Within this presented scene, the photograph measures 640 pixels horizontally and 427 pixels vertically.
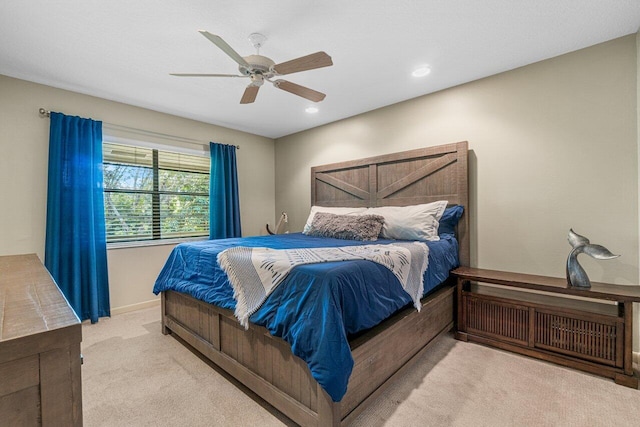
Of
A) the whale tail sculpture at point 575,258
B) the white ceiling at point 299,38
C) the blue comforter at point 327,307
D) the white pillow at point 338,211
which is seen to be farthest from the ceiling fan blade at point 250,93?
the whale tail sculpture at point 575,258

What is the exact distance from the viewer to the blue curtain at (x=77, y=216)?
293 centimetres

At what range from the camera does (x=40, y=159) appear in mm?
2938

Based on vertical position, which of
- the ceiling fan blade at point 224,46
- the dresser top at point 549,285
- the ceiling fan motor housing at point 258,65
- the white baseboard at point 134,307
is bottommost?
the white baseboard at point 134,307

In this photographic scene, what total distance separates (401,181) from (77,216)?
3661 mm

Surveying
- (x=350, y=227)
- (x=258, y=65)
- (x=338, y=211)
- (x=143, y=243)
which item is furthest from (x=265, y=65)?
(x=143, y=243)

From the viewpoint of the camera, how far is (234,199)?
4.40m

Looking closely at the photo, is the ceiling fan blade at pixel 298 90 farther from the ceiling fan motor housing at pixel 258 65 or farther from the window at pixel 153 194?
the window at pixel 153 194

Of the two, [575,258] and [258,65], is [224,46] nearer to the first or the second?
[258,65]

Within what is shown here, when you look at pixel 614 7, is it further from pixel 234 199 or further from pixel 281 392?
pixel 234 199

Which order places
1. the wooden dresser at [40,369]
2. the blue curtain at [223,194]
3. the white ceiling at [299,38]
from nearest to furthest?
the wooden dresser at [40,369], the white ceiling at [299,38], the blue curtain at [223,194]

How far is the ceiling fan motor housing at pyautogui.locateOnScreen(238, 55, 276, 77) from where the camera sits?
6.57ft

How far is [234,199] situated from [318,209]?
139cm

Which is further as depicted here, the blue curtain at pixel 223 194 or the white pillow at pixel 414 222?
the blue curtain at pixel 223 194

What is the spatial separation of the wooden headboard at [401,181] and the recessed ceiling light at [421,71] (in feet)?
2.58
